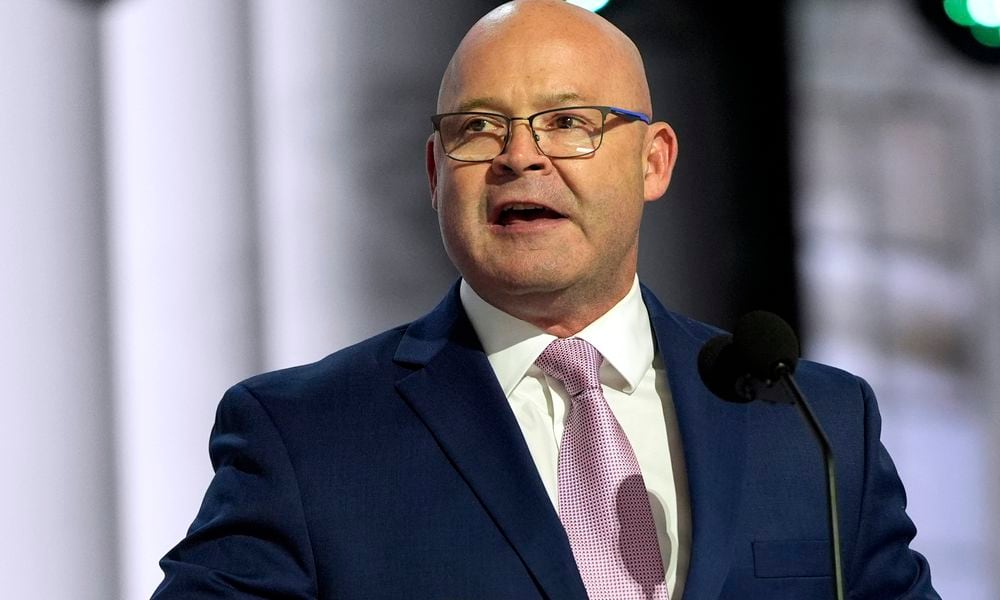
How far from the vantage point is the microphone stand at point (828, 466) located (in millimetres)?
1285

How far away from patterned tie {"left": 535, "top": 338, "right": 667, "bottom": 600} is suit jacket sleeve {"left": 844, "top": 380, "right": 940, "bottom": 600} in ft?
0.90

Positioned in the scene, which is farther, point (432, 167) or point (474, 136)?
point (432, 167)

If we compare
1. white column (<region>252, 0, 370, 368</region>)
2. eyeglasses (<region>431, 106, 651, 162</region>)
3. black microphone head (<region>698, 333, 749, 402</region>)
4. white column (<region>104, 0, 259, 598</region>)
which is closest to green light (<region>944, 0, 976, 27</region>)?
white column (<region>252, 0, 370, 368</region>)

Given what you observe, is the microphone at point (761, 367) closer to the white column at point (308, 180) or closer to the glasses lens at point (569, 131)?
the glasses lens at point (569, 131)

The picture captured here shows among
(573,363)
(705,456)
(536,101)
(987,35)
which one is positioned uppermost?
(987,35)

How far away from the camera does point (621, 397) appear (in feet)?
5.82

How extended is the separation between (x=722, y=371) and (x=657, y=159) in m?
0.68

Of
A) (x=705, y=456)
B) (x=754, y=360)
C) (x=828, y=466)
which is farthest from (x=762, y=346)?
(x=705, y=456)

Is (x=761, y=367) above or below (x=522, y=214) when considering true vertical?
below

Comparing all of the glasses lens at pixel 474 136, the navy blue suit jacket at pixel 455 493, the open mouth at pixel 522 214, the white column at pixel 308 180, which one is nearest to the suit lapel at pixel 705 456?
the navy blue suit jacket at pixel 455 493

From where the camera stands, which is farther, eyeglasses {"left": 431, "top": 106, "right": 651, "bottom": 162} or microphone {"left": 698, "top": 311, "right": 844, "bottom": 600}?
eyeglasses {"left": 431, "top": 106, "right": 651, "bottom": 162}

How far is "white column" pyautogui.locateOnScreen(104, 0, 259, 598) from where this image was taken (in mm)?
2740

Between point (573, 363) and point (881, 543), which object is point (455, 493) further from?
point (881, 543)

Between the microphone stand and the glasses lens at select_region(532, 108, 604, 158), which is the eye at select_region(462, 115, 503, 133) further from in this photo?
the microphone stand
